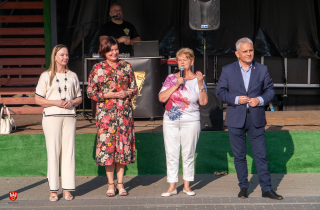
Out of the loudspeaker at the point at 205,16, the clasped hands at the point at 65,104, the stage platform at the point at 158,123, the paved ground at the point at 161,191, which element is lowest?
the paved ground at the point at 161,191

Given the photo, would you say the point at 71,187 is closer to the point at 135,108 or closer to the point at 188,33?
the point at 135,108

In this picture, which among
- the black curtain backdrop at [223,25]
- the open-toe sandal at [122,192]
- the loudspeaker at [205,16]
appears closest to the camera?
the open-toe sandal at [122,192]

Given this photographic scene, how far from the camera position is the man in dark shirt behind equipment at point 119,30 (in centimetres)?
599

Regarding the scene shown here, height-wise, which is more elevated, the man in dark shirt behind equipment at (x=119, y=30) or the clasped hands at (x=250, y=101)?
the man in dark shirt behind equipment at (x=119, y=30)

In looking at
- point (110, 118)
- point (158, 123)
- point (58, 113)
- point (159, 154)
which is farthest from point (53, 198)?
point (158, 123)

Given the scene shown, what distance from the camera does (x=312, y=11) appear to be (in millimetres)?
8094

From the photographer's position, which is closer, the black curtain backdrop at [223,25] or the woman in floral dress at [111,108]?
the woman in floral dress at [111,108]

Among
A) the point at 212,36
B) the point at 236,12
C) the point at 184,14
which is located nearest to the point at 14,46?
the point at 184,14

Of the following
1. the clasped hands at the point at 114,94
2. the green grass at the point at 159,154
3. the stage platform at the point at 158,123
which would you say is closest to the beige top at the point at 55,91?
the clasped hands at the point at 114,94

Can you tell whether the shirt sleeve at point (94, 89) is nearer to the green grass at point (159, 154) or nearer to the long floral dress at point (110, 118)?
the long floral dress at point (110, 118)

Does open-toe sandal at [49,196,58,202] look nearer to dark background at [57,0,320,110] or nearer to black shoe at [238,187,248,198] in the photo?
black shoe at [238,187,248,198]

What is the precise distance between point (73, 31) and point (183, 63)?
465 centimetres

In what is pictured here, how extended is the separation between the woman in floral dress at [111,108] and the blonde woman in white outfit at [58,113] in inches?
9.4

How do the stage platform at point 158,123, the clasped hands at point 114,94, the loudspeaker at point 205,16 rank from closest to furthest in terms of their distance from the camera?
the clasped hands at point 114,94
the stage platform at point 158,123
the loudspeaker at point 205,16
